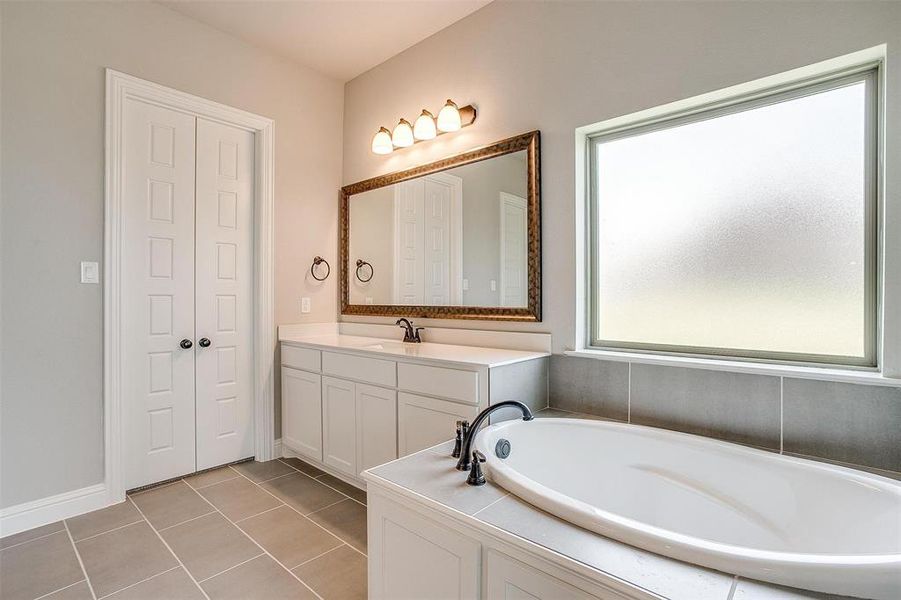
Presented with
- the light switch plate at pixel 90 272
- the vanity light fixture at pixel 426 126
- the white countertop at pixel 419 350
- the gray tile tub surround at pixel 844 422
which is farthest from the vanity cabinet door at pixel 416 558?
the vanity light fixture at pixel 426 126

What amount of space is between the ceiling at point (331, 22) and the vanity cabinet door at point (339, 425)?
2.17 meters

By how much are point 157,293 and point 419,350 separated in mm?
1582

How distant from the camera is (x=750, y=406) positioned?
171 cm

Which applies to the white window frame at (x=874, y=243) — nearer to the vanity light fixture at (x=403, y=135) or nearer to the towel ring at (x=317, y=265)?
the vanity light fixture at (x=403, y=135)

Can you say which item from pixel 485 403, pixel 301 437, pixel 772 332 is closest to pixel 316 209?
pixel 301 437

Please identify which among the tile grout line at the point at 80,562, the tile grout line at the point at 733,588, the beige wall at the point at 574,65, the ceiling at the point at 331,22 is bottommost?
the tile grout line at the point at 80,562

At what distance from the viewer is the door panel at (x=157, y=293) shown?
2.52 metres

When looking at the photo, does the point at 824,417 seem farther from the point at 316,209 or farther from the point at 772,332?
the point at 316,209

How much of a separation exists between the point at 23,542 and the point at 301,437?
133 centimetres

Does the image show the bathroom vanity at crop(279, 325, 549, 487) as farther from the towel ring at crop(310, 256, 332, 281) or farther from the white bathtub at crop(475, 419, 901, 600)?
the towel ring at crop(310, 256, 332, 281)

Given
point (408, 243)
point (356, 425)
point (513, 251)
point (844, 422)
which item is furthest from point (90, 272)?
point (844, 422)

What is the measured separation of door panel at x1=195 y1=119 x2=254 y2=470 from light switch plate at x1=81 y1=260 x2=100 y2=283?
0.51 meters

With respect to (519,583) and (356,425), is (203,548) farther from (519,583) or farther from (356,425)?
(519,583)

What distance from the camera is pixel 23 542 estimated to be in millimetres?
2037
